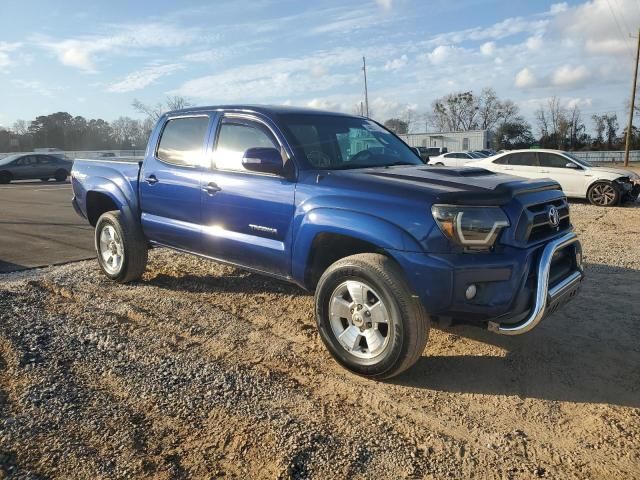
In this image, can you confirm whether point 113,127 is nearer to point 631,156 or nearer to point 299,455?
point 631,156

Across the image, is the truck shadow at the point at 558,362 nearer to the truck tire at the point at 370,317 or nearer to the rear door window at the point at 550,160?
the truck tire at the point at 370,317

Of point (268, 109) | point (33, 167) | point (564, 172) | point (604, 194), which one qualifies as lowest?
point (604, 194)

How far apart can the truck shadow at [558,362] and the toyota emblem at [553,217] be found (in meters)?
1.03

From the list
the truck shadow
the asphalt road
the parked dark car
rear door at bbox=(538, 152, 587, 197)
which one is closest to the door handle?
the truck shadow

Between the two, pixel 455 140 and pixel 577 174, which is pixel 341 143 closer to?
pixel 577 174

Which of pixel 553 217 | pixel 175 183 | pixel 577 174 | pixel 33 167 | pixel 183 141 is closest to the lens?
pixel 553 217

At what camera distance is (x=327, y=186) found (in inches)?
148

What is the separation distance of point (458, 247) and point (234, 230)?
198 centimetres

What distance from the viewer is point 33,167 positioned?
24.8 meters

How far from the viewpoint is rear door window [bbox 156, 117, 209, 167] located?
15.9ft

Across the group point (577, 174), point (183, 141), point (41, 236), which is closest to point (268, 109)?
point (183, 141)

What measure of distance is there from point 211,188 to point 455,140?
187 ft

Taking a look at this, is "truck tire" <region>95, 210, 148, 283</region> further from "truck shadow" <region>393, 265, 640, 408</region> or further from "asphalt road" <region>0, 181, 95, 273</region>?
"truck shadow" <region>393, 265, 640, 408</region>

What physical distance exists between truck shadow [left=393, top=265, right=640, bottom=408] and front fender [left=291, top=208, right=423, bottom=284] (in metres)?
0.99
